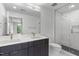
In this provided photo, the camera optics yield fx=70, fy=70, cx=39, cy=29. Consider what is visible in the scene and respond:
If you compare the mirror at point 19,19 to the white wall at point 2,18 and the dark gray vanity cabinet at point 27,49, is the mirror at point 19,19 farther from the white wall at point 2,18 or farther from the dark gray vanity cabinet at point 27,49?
the dark gray vanity cabinet at point 27,49

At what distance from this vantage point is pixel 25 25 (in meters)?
2.01

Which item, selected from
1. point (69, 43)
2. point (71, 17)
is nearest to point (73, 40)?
point (69, 43)

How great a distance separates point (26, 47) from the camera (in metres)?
1.73

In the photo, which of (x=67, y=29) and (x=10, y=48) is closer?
(x=10, y=48)

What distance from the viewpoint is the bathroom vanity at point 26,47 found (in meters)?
1.35

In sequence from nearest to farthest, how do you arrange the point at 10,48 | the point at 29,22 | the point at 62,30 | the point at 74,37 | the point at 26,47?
1. the point at 10,48
2. the point at 26,47
3. the point at 29,22
4. the point at 74,37
5. the point at 62,30

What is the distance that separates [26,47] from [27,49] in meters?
0.07

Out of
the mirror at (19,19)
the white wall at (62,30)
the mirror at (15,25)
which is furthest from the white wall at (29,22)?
the white wall at (62,30)

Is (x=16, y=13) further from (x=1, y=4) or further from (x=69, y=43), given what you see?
(x=69, y=43)

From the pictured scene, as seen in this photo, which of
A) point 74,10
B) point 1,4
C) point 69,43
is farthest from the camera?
point 69,43

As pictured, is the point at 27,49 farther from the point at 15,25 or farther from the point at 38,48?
the point at 15,25

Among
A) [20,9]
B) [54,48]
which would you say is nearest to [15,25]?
[20,9]

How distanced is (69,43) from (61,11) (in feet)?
4.14

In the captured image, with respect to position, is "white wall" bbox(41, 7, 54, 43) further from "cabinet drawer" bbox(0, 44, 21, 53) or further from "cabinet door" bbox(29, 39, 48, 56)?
"cabinet drawer" bbox(0, 44, 21, 53)
